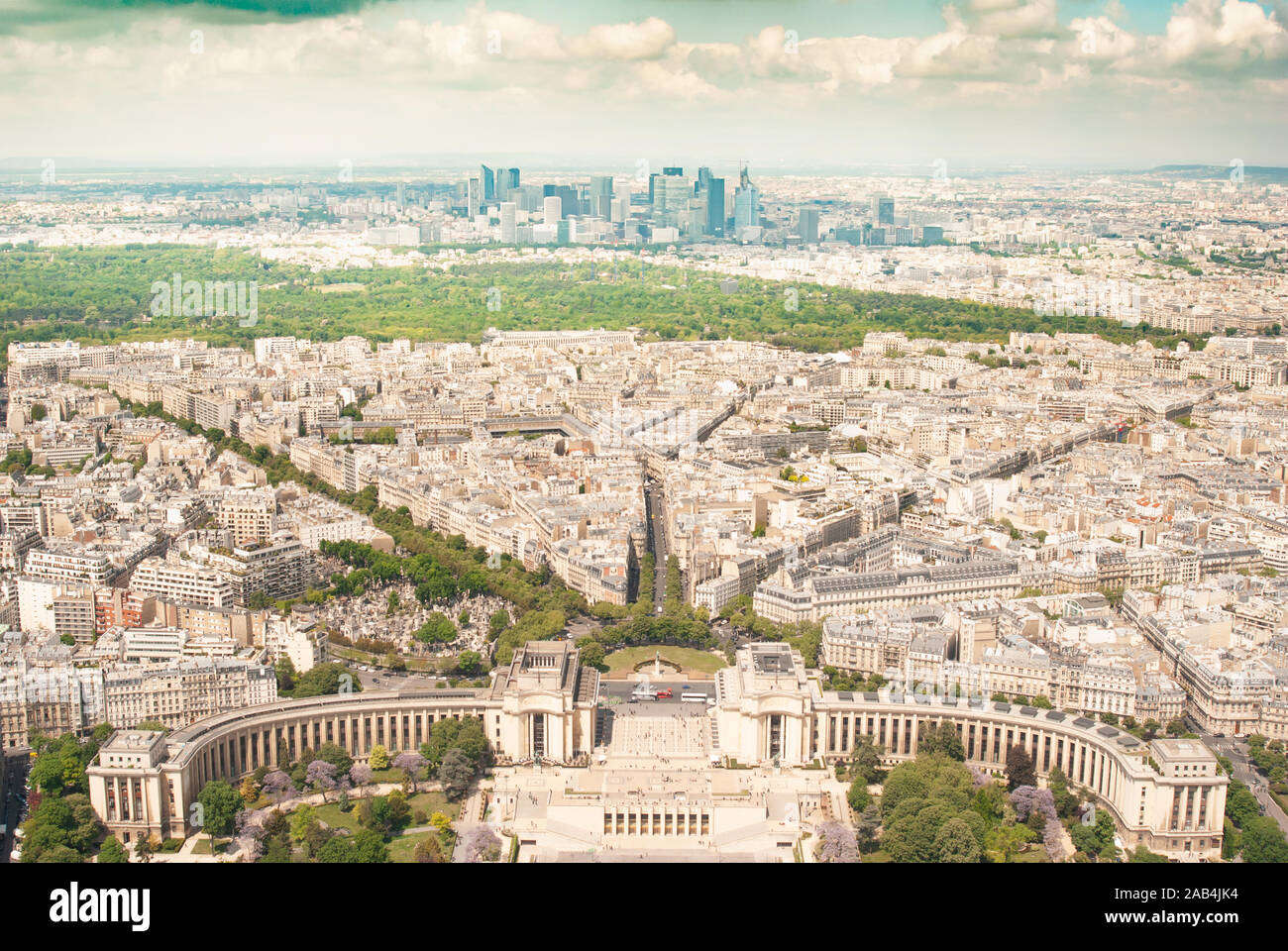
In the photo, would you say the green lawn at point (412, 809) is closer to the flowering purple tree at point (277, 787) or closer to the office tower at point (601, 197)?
the flowering purple tree at point (277, 787)

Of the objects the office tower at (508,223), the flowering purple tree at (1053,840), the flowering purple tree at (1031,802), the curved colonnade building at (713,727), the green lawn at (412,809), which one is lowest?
the green lawn at (412,809)

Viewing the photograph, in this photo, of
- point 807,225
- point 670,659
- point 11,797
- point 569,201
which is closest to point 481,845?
point 11,797

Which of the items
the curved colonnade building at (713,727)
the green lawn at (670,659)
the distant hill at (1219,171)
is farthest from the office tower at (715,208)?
the curved colonnade building at (713,727)

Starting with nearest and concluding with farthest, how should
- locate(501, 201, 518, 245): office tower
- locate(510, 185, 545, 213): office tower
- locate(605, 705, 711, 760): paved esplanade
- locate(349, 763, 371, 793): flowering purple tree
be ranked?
locate(349, 763, 371, 793): flowering purple tree < locate(605, 705, 711, 760): paved esplanade < locate(501, 201, 518, 245): office tower < locate(510, 185, 545, 213): office tower

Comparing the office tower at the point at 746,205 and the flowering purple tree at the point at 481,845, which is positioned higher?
the office tower at the point at 746,205

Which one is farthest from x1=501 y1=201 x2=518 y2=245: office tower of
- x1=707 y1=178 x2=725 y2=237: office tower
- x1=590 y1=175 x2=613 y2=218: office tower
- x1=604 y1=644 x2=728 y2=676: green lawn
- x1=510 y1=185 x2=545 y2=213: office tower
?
x1=604 y1=644 x2=728 y2=676: green lawn

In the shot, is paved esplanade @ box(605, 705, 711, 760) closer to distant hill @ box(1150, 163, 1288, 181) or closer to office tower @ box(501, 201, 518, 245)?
distant hill @ box(1150, 163, 1288, 181)
